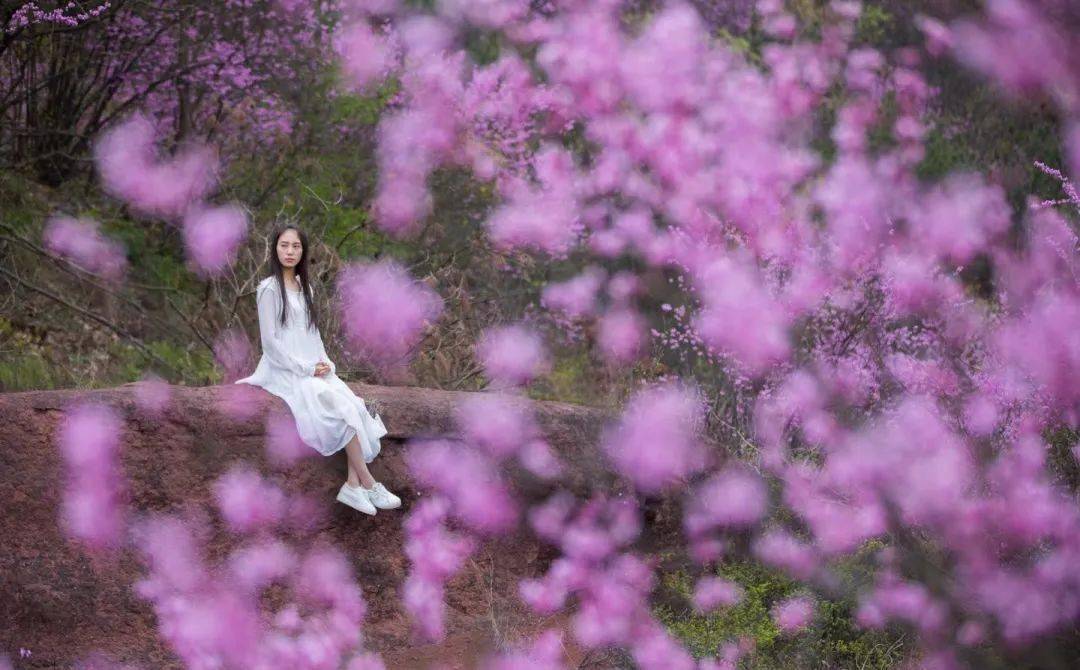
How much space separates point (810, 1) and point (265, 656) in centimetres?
974

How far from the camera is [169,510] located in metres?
5.21

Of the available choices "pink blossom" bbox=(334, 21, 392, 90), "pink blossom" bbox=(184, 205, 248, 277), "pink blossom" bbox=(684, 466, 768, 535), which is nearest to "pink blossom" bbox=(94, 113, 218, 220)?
"pink blossom" bbox=(184, 205, 248, 277)

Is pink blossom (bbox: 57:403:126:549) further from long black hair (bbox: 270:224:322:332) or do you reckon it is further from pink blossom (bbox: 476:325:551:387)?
pink blossom (bbox: 476:325:551:387)

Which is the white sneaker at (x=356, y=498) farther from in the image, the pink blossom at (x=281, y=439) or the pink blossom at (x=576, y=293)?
the pink blossom at (x=576, y=293)

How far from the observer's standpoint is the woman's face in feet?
17.7

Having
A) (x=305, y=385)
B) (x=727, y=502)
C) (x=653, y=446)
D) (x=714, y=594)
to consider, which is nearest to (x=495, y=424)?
(x=305, y=385)

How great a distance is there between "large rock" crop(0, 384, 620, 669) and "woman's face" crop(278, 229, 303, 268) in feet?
2.04

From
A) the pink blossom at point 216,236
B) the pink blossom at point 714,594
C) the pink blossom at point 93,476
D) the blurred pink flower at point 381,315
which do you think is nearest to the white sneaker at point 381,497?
the pink blossom at point 93,476

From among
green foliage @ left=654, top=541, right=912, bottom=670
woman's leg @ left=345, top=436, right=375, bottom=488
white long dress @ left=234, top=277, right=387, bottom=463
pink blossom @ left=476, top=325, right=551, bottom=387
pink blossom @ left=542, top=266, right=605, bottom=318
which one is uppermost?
white long dress @ left=234, top=277, right=387, bottom=463

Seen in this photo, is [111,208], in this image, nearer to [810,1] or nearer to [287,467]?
[287,467]

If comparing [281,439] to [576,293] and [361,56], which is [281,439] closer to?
[361,56]

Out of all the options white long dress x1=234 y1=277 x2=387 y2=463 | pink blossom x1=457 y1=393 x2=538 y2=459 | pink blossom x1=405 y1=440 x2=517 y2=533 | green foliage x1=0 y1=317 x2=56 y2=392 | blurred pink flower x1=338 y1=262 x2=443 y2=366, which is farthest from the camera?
blurred pink flower x1=338 y1=262 x2=443 y2=366

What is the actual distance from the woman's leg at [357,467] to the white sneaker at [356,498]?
0.03m

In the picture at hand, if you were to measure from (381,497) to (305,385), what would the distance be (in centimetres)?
62
